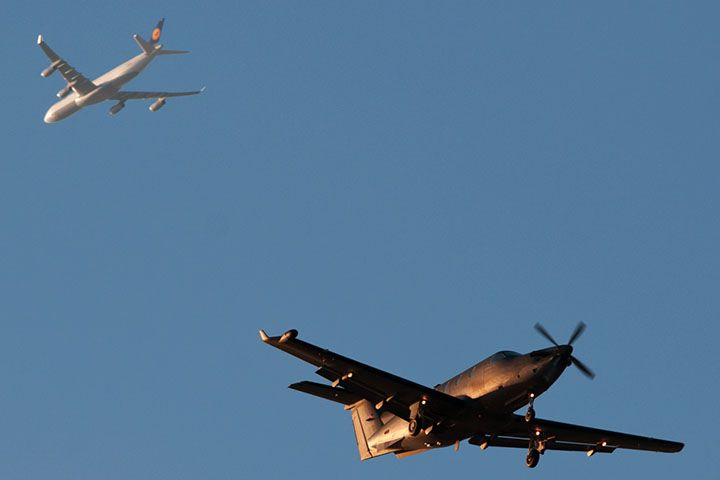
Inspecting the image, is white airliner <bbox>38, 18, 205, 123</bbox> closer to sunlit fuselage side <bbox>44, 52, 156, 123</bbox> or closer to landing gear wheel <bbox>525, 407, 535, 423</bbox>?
sunlit fuselage side <bbox>44, 52, 156, 123</bbox>

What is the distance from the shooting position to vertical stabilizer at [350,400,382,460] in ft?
157

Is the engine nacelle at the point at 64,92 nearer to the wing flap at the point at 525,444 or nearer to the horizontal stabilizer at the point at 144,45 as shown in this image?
the horizontal stabilizer at the point at 144,45

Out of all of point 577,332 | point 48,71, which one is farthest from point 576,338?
point 48,71

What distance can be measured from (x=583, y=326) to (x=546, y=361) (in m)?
2.06

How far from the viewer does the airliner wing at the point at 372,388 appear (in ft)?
130

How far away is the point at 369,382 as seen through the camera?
138ft

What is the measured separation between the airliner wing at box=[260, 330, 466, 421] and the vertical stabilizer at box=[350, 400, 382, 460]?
10.4ft

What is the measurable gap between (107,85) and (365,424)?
66448 millimetres

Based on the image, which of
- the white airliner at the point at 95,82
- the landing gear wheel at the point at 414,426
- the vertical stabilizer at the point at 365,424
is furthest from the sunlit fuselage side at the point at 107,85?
the landing gear wheel at the point at 414,426

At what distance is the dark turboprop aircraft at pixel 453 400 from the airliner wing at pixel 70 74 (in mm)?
65031

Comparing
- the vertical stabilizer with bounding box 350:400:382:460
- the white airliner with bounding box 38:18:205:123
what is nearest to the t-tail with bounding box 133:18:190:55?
the white airliner with bounding box 38:18:205:123

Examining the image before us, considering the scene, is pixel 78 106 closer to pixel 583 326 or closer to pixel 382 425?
pixel 382 425

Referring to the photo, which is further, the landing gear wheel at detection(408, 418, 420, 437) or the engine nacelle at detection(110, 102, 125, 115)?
the engine nacelle at detection(110, 102, 125, 115)

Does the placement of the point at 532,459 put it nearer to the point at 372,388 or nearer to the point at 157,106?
the point at 372,388
